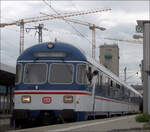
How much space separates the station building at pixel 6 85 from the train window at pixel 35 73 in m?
6.29

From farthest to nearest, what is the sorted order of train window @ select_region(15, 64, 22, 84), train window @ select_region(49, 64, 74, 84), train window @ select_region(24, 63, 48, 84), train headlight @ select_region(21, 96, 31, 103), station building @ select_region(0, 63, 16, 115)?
station building @ select_region(0, 63, 16, 115) < train window @ select_region(15, 64, 22, 84) < train window @ select_region(24, 63, 48, 84) < train window @ select_region(49, 64, 74, 84) < train headlight @ select_region(21, 96, 31, 103)

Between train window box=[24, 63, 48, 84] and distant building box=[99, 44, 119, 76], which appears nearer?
train window box=[24, 63, 48, 84]

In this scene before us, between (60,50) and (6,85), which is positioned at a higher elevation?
(60,50)

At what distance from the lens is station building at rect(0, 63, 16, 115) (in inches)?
812

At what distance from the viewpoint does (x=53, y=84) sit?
1353 cm

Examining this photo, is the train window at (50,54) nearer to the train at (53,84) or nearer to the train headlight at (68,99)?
the train at (53,84)

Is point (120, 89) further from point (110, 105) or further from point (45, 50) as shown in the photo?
point (45, 50)

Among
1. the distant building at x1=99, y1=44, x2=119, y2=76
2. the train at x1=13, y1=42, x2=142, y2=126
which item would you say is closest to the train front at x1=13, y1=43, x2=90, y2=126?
the train at x1=13, y1=42, x2=142, y2=126

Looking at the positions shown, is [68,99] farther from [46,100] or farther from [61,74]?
[61,74]

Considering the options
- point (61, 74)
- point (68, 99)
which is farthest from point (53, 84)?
point (68, 99)

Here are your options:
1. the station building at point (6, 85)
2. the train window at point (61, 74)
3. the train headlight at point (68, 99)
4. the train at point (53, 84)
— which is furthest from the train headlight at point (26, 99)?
the station building at point (6, 85)

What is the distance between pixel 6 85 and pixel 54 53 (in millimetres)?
11785

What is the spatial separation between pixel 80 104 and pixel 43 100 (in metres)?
1.32

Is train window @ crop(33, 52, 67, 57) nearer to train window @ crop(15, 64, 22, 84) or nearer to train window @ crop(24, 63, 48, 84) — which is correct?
train window @ crop(24, 63, 48, 84)
